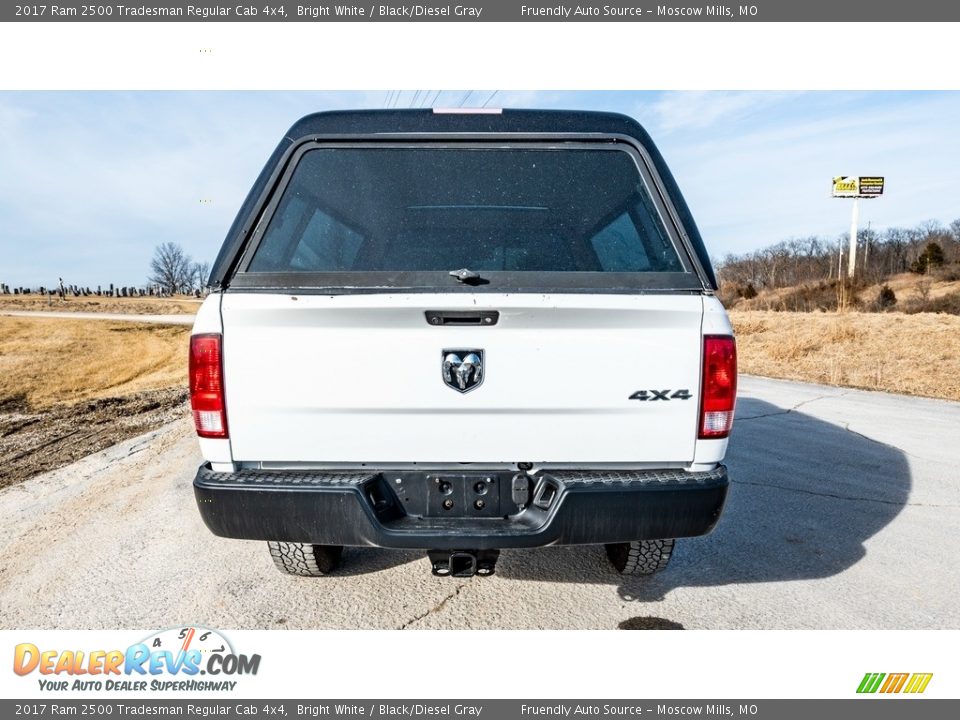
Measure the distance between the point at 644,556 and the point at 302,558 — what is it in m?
1.71

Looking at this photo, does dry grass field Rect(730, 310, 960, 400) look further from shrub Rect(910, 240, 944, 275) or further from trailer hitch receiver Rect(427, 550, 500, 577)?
shrub Rect(910, 240, 944, 275)

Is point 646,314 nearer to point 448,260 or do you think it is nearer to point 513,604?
point 448,260

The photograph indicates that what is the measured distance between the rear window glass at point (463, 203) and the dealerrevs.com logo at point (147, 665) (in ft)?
5.49

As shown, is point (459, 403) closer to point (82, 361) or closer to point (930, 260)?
point (82, 361)

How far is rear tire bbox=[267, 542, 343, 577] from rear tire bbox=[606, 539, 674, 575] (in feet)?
4.66

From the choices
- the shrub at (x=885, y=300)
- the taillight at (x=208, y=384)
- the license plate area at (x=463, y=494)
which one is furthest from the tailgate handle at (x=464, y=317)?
the shrub at (x=885, y=300)

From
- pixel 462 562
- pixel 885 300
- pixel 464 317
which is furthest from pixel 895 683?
pixel 885 300

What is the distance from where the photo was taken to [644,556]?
2854 millimetres

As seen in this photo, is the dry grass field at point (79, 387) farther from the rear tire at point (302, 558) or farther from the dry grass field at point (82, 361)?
the rear tire at point (302, 558)

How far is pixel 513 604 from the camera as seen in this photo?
274cm

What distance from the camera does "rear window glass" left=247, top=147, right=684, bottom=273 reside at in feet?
8.04

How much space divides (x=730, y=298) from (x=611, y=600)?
47965 millimetres

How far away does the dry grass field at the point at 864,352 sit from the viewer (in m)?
10.1

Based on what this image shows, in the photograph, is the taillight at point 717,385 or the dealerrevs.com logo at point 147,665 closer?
the taillight at point 717,385
